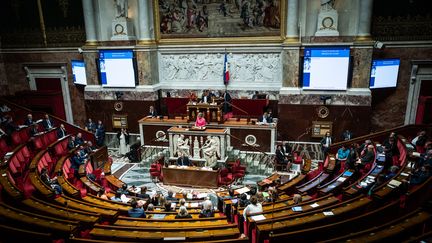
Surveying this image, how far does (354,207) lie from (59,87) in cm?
1762

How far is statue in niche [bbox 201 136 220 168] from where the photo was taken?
13.1 metres

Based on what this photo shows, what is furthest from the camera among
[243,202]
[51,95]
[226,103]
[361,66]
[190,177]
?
[51,95]

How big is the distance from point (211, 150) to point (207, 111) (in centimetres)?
233

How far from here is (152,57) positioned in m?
16.7

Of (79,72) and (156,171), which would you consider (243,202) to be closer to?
(156,171)

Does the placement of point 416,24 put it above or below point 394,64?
above

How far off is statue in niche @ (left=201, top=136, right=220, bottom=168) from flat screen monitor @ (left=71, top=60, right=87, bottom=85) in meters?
8.81

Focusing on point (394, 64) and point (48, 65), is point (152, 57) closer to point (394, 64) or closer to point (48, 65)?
point (48, 65)

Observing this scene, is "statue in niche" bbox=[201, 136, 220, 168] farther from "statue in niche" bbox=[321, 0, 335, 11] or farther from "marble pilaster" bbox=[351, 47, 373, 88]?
"statue in niche" bbox=[321, 0, 335, 11]

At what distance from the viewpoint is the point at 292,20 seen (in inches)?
586

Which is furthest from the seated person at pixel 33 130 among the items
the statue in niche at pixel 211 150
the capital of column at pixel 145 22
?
the statue in niche at pixel 211 150

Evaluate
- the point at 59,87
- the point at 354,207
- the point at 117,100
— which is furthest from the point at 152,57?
the point at 354,207

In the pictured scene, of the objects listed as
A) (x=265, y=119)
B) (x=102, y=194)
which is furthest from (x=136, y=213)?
(x=265, y=119)

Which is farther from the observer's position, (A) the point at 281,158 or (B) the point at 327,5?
(B) the point at 327,5
